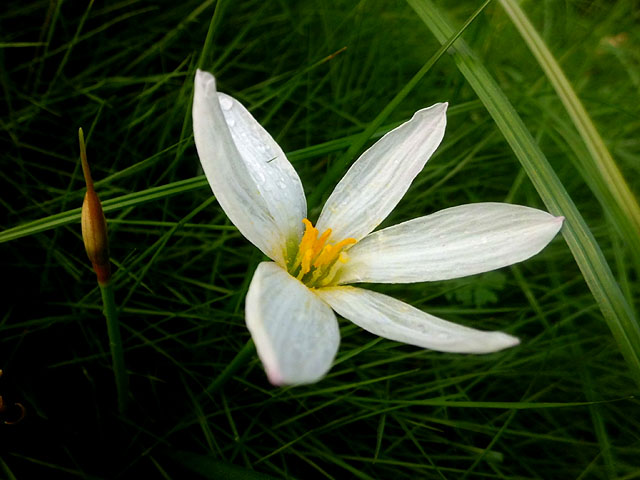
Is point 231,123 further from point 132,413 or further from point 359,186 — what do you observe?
point 132,413

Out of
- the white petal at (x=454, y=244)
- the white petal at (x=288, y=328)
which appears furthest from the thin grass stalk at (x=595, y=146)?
the white petal at (x=288, y=328)

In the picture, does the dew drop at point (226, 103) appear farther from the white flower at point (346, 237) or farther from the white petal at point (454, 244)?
the white petal at point (454, 244)

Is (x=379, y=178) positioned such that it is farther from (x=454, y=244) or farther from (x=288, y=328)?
(x=288, y=328)

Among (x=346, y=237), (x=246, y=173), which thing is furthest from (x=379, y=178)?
(x=246, y=173)

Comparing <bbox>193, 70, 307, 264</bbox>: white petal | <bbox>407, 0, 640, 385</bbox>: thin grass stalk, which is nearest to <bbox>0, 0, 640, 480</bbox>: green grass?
<bbox>407, 0, 640, 385</bbox>: thin grass stalk

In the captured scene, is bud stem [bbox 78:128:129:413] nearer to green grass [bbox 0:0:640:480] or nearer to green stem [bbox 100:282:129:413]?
green stem [bbox 100:282:129:413]

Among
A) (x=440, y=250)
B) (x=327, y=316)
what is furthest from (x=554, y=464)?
(x=327, y=316)

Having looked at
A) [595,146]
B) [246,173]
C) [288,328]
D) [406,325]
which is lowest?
[595,146]
